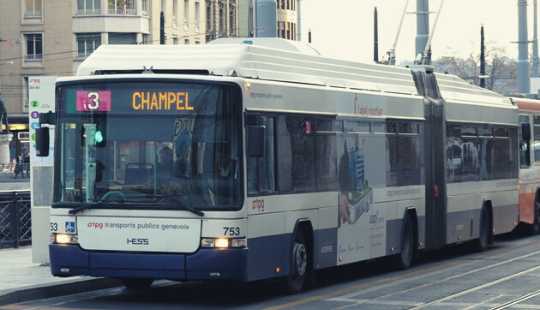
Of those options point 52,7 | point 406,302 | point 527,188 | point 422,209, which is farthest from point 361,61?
point 52,7

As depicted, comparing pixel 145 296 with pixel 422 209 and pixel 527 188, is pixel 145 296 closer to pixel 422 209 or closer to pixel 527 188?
pixel 422 209

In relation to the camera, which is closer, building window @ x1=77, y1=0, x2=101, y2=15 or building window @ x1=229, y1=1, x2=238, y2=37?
building window @ x1=77, y1=0, x2=101, y2=15

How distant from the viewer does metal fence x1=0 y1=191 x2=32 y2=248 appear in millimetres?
19875

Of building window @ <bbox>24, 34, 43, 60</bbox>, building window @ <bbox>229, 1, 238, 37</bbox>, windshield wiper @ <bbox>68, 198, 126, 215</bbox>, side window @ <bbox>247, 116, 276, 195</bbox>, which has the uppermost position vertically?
building window @ <bbox>229, 1, 238, 37</bbox>

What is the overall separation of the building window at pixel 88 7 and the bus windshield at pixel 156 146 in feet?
205

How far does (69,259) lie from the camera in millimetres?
12508

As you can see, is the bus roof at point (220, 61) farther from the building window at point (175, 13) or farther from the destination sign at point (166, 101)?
the building window at point (175, 13)

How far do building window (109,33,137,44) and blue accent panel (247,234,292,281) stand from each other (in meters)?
61.7

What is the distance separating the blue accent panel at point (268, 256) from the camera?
12391 mm

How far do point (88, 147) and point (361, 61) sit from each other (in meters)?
5.24

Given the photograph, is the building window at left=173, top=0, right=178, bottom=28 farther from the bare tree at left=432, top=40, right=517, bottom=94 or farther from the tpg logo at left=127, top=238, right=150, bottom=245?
the tpg logo at left=127, top=238, right=150, bottom=245

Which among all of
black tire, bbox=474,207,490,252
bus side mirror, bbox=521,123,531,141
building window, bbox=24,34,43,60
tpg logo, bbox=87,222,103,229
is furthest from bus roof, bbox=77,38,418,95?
building window, bbox=24,34,43,60

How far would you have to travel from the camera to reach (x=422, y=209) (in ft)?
59.9

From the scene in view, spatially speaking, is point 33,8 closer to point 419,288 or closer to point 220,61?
point 419,288
